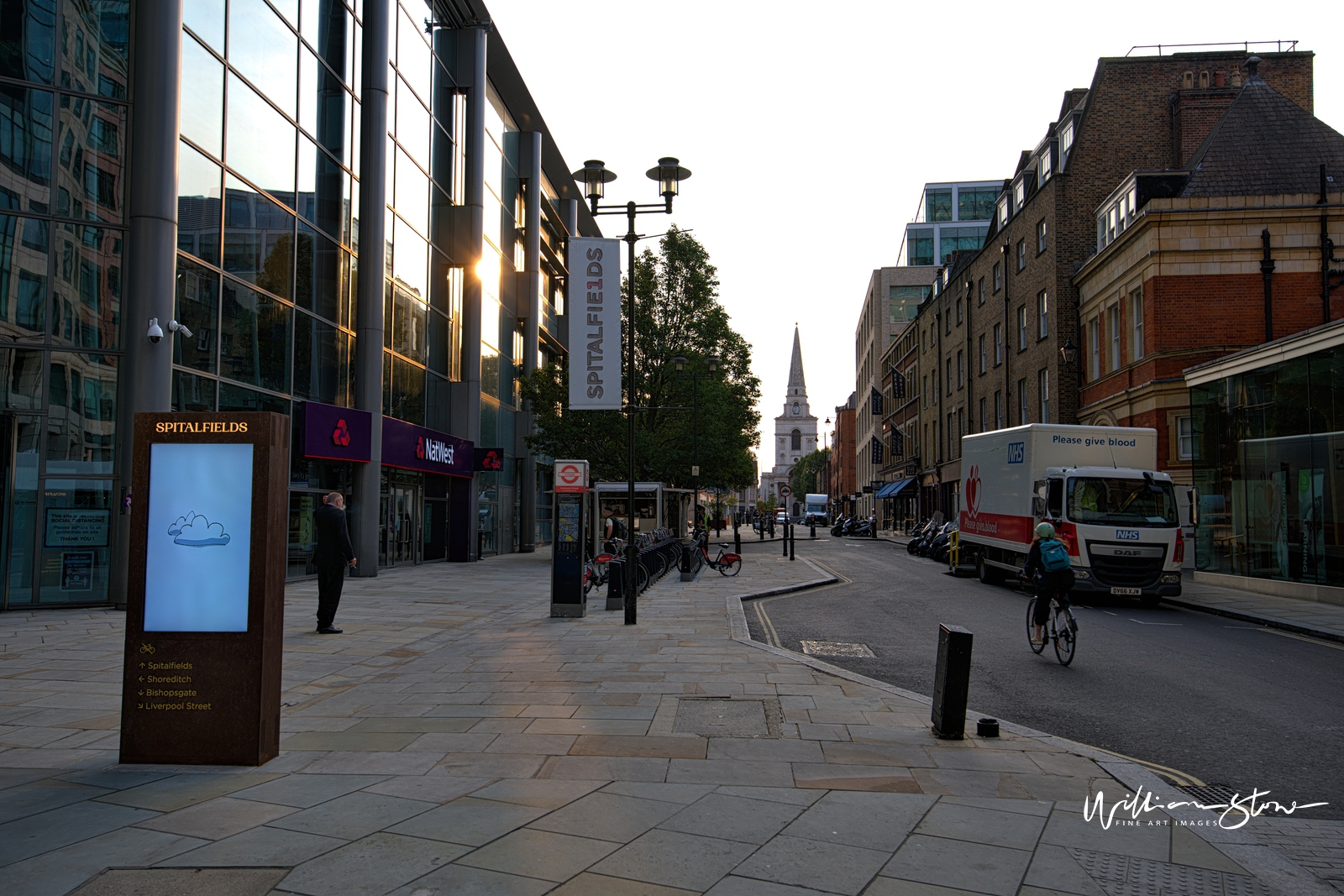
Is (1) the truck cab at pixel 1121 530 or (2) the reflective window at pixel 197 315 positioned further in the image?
(1) the truck cab at pixel 1121 530

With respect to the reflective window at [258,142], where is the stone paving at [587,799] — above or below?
below

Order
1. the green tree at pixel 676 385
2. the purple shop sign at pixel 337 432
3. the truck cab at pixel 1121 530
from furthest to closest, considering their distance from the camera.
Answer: the green tree at pixel 676 385
the purple shop sign at pixel 337 432
the truck cab at pixel 1121 530

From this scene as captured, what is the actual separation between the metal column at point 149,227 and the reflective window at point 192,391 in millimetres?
702

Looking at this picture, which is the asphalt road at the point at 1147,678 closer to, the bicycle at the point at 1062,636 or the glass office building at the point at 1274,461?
the bicycle at the point at 1062,636

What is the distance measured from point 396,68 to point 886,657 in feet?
70.4

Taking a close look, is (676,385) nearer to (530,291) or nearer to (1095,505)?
(530,291)

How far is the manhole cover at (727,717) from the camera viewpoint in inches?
261

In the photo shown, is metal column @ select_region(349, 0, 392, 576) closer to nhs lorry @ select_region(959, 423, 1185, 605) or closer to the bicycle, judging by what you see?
nhs lorry @ select_region(959, 423, 1185, 605)

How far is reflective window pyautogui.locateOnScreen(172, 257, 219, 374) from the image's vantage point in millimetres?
15805

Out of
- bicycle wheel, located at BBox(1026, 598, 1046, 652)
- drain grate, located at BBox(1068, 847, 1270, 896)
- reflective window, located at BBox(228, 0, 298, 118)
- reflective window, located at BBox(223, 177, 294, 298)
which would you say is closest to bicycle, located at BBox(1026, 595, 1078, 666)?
bicycle wheel, located at BBox(1026, 598, 1046, 652)

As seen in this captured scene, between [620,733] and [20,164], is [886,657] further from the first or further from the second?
[20,164]

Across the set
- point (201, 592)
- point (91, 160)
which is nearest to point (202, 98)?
point (91, 160)

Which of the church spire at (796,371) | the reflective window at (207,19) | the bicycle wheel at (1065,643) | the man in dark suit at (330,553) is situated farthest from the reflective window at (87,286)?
the church spire at (796,371)

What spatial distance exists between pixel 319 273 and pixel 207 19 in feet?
18.7
